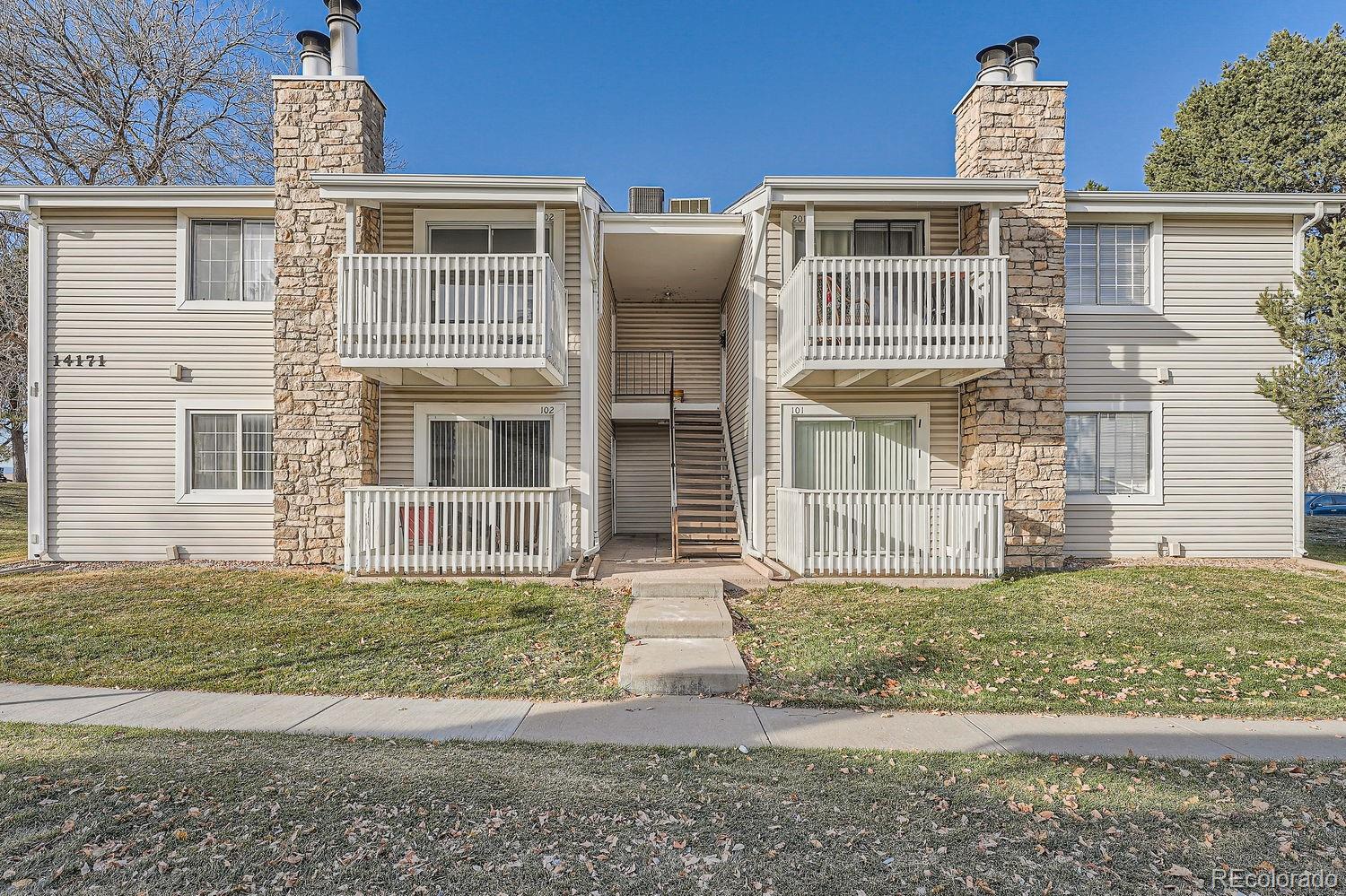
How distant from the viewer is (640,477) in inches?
535

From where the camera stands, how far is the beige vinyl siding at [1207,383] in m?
10.1

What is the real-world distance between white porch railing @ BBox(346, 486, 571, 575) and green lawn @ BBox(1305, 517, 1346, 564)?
12612 mm

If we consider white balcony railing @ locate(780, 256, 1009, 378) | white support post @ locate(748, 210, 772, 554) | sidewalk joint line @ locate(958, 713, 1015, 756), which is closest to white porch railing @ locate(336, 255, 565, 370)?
white support post @ locate(748, 210, 772, 554)

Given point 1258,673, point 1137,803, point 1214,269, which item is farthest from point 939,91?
point 1137,803

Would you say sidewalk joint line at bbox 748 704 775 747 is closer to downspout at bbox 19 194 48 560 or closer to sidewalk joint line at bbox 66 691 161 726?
sidewalk joint line at bbox 66 691 161 726

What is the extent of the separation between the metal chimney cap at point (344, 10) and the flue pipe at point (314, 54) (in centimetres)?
30

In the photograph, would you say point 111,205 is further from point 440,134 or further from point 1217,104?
point 1217,104

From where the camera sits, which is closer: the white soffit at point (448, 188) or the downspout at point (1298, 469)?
the white soffit at point (448, 188)

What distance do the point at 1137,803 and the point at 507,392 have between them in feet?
28.6

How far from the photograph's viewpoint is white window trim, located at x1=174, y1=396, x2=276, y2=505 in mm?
9828

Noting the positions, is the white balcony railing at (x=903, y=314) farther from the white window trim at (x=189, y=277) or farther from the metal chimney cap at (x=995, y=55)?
the white window trim at (x=189, y=277)

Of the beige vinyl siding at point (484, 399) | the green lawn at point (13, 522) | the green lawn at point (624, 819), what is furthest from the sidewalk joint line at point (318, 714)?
the green lawn at point (13, 522)

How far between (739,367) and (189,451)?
9.10 metres

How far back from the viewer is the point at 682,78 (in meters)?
21.0
